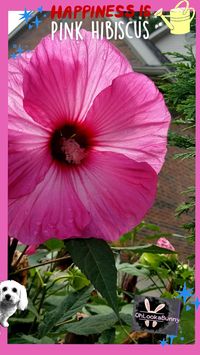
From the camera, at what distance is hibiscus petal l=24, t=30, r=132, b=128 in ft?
0.86

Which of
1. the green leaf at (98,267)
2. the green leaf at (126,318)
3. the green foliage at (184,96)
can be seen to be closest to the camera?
the green leaf at (98,267)

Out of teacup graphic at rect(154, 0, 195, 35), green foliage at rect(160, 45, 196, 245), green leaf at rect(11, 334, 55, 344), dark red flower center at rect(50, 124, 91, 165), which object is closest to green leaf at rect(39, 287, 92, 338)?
green leaf at rect(11, 334, 55, 344)

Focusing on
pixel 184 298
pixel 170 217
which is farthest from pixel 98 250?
pixel 170 217

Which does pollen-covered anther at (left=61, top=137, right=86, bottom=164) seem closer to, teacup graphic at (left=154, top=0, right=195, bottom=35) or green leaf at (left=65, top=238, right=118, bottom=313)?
green leaf at (left=65, top=238, right=118, bottom=313)

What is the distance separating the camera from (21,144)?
0.87 feet

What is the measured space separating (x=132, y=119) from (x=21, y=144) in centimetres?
6

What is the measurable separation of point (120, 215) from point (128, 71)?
0.27 ft

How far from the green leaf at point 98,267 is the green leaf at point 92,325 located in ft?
0.27

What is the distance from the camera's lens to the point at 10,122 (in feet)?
0.88

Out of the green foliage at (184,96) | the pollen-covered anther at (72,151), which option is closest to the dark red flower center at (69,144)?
the pollen-covered anther at (72,151)

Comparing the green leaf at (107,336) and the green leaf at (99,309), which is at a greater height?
the green leaf at (99,309)

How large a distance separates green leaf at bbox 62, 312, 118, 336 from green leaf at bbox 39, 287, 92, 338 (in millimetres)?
10

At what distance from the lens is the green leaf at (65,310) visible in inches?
13.0

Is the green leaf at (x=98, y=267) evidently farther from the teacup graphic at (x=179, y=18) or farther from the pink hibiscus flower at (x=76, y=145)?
the teacup graphic at (x=179, y=18)
